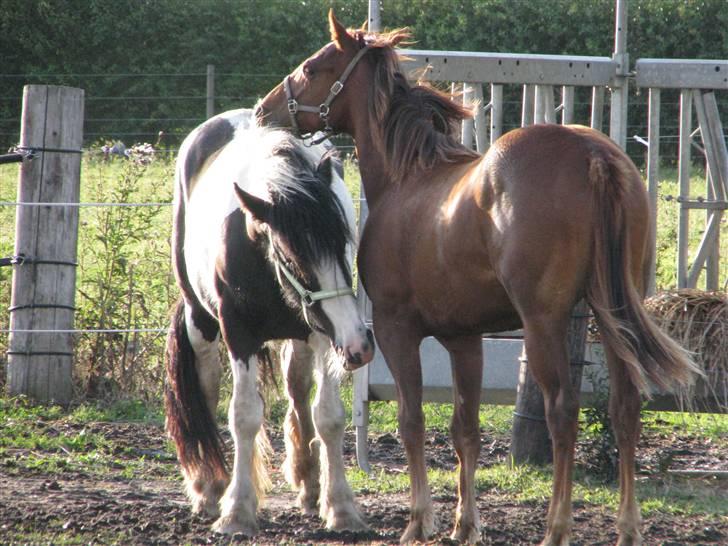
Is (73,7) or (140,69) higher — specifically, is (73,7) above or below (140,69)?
above

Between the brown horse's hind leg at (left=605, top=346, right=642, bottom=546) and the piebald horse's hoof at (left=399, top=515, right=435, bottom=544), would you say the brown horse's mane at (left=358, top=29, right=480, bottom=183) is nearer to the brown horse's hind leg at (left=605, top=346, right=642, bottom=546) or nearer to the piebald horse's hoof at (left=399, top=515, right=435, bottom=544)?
the brown horse's hind leg at (left=605, top=346, right=642, bottom=546)

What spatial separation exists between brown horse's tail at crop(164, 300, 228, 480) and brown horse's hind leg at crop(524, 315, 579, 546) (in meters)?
1.96

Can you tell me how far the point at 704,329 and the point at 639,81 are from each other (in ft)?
4.64

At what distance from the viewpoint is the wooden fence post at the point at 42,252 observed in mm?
7102

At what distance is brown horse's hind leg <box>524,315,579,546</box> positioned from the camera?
3.62 m

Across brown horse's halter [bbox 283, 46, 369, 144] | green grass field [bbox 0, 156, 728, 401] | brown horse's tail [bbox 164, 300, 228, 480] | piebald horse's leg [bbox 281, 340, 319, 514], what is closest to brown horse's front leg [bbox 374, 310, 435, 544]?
piebald horse's leg [bbox 281, 340, 319, 514]

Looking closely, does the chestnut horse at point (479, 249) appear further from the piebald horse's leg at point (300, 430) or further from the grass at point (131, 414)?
the grass at point (131, 414)

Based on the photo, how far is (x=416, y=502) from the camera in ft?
13.9

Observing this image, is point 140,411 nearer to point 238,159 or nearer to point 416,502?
point 238,159

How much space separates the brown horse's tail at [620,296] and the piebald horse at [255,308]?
97 centimetres

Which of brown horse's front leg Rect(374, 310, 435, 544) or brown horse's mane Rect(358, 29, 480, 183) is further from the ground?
brown horse's mane Rect(358, 29, 480, 183)

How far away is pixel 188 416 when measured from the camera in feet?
17.2

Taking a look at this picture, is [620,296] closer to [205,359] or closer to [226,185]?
[226,185]

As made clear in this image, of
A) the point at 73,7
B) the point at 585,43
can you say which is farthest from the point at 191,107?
the point at 585,43
